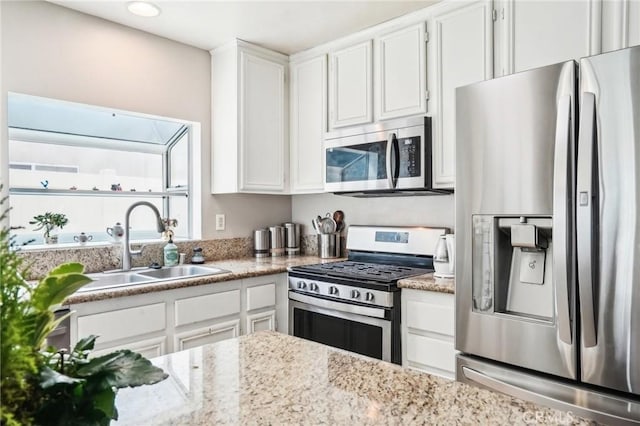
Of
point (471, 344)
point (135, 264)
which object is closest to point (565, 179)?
point (471, 344)

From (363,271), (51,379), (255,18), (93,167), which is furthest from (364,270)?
(51,379)

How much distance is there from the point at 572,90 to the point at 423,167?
1026 mm

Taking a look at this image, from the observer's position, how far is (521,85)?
167 cm

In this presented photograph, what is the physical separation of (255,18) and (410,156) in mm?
1256

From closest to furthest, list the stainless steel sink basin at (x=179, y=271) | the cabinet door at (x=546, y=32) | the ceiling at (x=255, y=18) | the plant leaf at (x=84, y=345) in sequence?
the plant leaf at (x=84, y=345)
the cabinet door at (x=546, y=32)
the ceiling at (x=255, y=18)
the stainless steel sink basin at (x=179, y=271)

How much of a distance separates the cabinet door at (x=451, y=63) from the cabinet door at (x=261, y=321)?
50.7 inches

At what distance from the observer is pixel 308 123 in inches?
126

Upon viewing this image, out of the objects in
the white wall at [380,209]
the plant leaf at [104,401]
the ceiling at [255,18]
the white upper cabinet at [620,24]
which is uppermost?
the ceiling at [255,18]

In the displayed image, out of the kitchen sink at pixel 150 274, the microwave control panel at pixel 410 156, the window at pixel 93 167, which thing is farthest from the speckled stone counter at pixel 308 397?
the window at pixel 93 167

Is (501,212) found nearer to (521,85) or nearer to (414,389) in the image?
(521,85)

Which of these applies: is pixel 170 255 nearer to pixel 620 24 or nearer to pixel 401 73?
pixel 401 73

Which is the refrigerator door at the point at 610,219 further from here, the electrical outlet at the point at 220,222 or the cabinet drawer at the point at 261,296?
the electrical outlet at the point at 220,222

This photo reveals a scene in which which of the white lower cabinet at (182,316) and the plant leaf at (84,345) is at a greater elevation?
the plant leaf at (84,345)

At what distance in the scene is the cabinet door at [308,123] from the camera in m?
3.12
